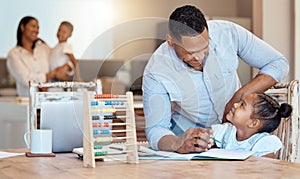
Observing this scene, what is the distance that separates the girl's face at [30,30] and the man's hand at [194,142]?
323cm

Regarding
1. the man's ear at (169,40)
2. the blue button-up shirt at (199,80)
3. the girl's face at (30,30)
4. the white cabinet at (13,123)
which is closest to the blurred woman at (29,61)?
the girl's face at (30,30)

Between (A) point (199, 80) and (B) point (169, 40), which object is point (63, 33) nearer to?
(A) point (199, 80)

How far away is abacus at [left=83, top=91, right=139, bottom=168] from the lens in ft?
5.23

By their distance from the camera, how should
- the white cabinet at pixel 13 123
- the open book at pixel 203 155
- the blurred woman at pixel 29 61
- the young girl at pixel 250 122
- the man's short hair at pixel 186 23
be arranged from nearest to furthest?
the open book at pixel 203 155
the man's short hair at pixel 186 23
the young girl at pixel 250 122
the white cabinet at pixel 13 123
the blurred woman at pixel 29 61

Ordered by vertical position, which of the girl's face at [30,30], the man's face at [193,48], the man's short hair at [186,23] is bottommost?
the man's face at [193,48]

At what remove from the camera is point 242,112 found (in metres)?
1.99

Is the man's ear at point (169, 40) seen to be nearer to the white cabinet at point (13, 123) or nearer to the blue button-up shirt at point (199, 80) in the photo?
the blue button-up shirt at point (199, 80)

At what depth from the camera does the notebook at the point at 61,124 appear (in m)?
1.98

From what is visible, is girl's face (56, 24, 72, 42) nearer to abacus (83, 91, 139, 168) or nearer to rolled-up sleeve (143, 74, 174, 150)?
rolled-up sleeve (143, 74, 174, 150)

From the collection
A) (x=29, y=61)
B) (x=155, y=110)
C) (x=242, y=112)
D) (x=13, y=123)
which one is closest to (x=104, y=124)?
(x=155, y=110)

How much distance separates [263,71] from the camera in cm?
224

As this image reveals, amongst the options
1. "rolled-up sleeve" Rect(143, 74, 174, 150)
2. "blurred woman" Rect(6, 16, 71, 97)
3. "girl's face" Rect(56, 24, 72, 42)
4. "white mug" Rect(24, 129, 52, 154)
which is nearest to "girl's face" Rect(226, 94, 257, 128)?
"rolled-up sleeve" Rect(143, 74, 174, 150)

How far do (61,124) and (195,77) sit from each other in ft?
1.67

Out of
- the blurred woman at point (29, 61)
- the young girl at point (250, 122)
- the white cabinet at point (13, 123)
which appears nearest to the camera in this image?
the young girl at point (250, 122)
